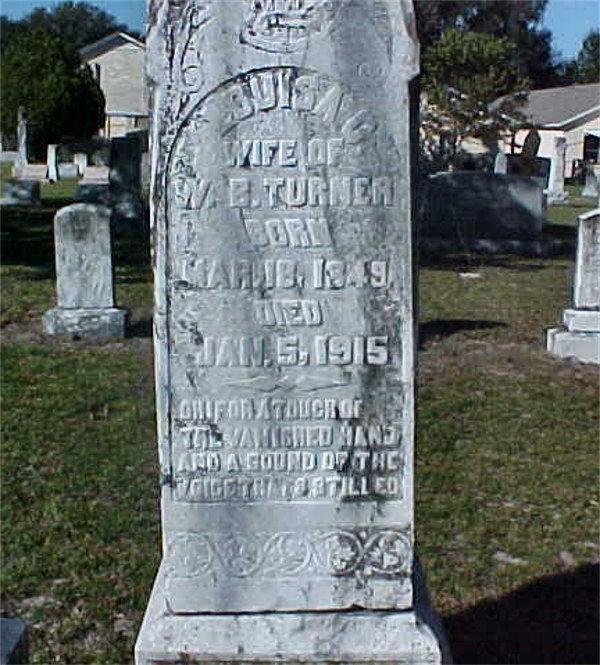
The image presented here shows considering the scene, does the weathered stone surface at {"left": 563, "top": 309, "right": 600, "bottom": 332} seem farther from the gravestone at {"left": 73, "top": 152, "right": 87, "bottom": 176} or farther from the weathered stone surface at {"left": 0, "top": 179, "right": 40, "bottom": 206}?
the gravestone at {"left": 73, "top": 152, "right": 87, "bottom": 176}

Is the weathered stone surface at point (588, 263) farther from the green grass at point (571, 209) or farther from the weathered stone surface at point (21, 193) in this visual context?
the weathered stone surface at point (21, 193)

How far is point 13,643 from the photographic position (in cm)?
353

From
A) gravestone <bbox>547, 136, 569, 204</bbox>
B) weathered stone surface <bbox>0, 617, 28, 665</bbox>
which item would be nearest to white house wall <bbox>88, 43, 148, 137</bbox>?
gravestone <bbox>547, 136, 569, 204</bbox>

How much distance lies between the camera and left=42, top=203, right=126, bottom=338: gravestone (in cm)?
924

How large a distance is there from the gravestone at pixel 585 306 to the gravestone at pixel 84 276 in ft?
12.3

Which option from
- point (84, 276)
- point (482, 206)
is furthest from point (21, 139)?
point (84, 276)

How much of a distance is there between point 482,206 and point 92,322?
27.2 feet

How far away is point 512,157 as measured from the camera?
28.1 m

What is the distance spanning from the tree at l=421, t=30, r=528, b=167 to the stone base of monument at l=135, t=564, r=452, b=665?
99.5 feet

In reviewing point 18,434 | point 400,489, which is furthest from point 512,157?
point 400,489

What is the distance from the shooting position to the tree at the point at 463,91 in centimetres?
3344

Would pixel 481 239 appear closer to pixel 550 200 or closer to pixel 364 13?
pixel 550 200

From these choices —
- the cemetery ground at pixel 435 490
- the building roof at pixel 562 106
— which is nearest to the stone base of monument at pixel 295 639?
the cemetery ground at pixel 435 490

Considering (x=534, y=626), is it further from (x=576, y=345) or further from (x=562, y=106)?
(x=562, y=106)
